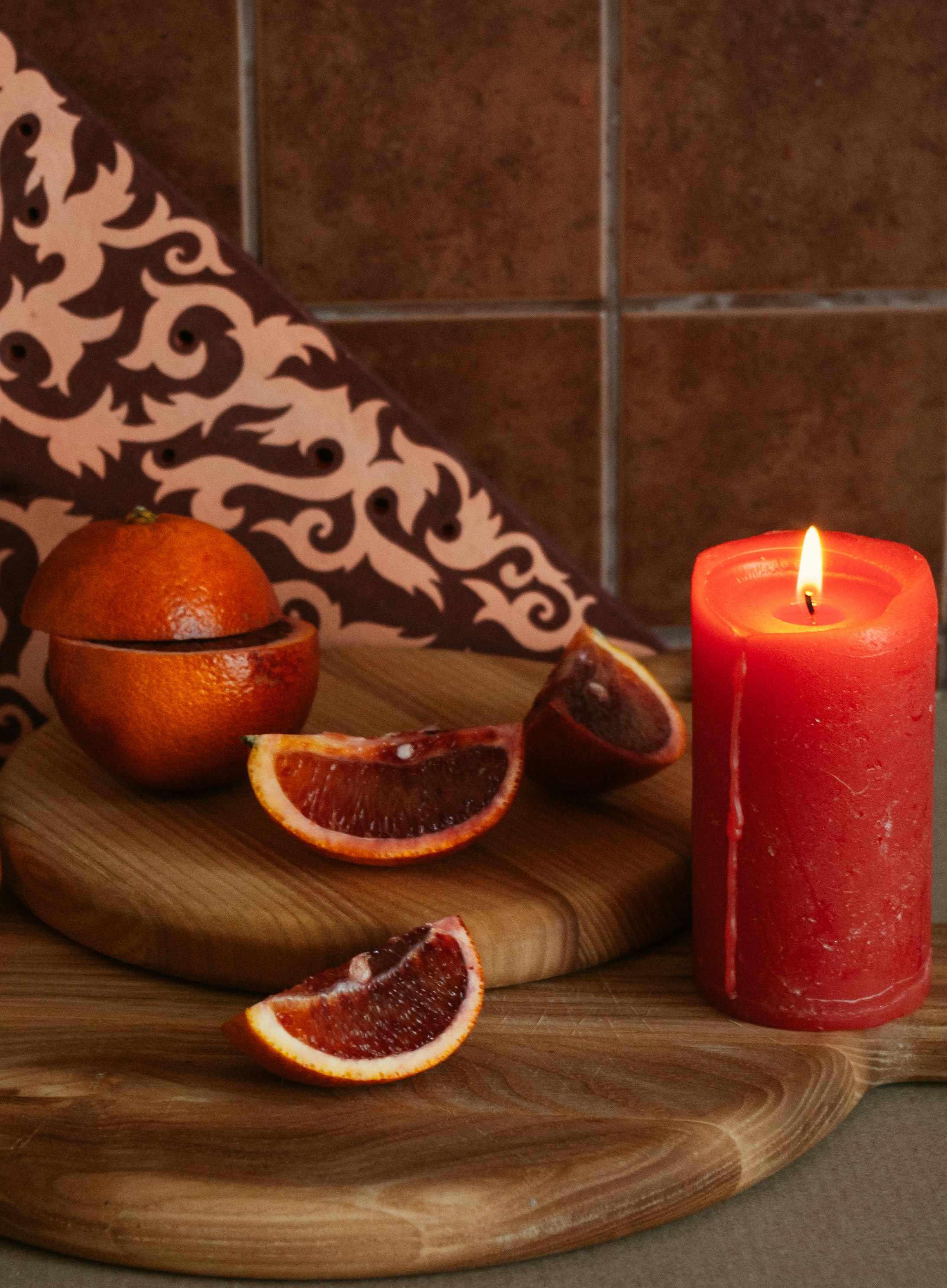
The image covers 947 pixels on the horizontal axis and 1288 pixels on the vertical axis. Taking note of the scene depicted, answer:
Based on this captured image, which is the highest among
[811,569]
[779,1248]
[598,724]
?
[811,569]

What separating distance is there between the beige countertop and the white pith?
2.6 inches

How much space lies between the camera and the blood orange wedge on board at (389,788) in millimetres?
544

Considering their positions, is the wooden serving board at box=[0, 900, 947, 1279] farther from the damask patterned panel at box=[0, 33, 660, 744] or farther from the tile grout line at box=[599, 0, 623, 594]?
the tile grout line at box=[599, 0, 623, 594]

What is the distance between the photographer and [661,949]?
0.55 meters

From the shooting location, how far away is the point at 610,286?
0.94m

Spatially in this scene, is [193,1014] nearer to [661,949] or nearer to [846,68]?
[661,949]

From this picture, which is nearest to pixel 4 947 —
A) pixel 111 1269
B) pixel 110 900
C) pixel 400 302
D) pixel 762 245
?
pixel 110 900

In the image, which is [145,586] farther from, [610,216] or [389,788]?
[610,216]

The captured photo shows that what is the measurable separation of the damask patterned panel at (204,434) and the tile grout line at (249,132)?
0.16 meters

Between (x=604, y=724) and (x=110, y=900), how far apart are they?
0.24m

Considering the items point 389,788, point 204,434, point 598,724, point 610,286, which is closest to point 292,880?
point 389,788

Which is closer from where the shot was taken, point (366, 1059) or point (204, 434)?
point (366, 1059)

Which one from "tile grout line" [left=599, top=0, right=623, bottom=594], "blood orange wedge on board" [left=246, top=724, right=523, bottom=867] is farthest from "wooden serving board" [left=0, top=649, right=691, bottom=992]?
"tile grout line" [left=599, top=0, right=623, bottom=594]

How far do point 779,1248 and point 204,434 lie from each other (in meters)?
0.58
